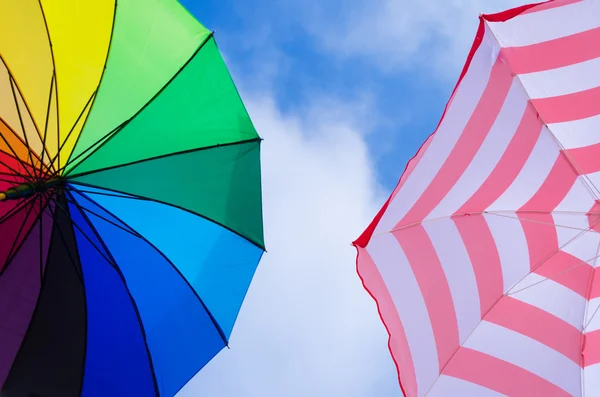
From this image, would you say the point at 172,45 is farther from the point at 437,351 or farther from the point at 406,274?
the point at 437,351

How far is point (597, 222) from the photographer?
12.3ft

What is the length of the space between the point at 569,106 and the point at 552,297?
4.06 feet

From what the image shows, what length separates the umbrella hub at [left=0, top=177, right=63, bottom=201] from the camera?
326 centimetres

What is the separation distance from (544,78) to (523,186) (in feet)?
2.22

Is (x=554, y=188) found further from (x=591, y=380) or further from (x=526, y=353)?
(x=591, y=380)

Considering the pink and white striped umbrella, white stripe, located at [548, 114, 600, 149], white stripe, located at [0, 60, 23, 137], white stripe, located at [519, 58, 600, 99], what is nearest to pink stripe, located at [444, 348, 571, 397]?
the pink and white striped umbrella

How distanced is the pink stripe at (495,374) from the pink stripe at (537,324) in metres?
0.23

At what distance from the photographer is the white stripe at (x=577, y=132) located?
3.56m

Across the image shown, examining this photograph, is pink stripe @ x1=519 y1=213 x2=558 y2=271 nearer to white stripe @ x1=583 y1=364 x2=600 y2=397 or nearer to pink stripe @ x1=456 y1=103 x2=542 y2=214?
pink stripe @ x1=456 y1=103 x2=542 y2=214

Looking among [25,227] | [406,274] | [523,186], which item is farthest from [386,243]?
[25,227]

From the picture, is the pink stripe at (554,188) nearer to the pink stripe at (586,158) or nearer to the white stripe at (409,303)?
the pink stripe at (586,158)

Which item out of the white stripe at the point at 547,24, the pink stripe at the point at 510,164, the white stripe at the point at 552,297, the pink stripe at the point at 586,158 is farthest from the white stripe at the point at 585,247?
the white stripe at the point at 547,24

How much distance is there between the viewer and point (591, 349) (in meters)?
3.84

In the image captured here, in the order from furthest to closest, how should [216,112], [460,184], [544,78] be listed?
[216,112], [460,184], [544,78]
